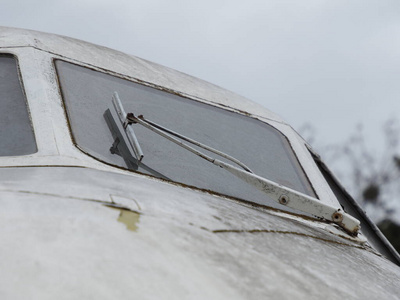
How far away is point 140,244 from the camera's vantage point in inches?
69.4

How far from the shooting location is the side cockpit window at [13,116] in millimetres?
2725

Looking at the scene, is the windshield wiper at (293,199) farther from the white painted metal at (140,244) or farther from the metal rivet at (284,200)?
the white painted metal at (140,244)

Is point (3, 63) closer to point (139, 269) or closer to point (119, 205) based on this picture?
point (119, 205)

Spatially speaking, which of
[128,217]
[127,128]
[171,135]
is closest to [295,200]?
[171,135]

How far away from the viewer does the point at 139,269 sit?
165cm

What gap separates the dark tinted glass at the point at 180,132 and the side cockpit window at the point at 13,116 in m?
0.17

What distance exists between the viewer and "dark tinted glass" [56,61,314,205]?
3.11m

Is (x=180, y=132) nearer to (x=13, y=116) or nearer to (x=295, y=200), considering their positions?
(x=295, y=200)

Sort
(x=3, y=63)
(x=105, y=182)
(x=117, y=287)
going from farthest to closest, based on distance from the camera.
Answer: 1. (x=3, y=63)
2. (x=105, y=182)
3. (x=117, y=287)

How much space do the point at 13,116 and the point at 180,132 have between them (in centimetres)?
88

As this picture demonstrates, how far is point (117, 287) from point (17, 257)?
217 millimetres

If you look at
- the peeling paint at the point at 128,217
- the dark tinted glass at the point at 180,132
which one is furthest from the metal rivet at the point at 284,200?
the peeling paint at the point at 128,217

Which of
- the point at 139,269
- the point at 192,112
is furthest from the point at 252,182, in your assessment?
the point at 139,269

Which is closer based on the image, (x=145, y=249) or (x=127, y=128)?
(x=145, y=249)
